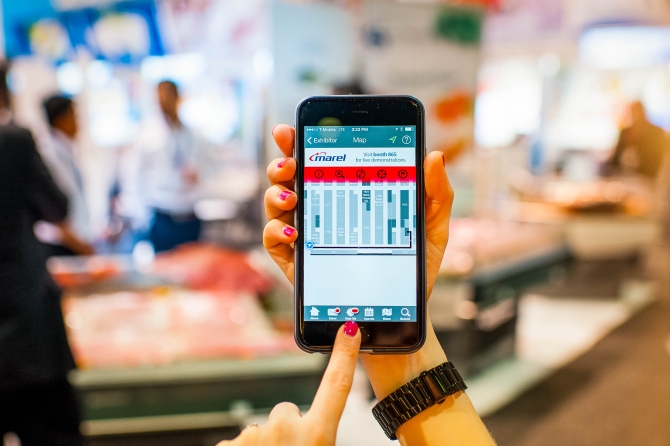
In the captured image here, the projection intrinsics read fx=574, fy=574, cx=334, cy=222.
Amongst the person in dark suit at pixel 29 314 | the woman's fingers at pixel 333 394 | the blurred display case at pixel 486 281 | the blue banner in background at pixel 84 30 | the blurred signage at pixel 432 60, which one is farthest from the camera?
the blue banner in background at pixel 84 30

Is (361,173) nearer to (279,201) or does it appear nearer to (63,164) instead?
(279,201)

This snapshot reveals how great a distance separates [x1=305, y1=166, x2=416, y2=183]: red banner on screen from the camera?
0.86 m

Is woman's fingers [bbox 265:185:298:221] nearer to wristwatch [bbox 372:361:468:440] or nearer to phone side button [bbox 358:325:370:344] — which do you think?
phone side button [bbox 358:325:370:344]

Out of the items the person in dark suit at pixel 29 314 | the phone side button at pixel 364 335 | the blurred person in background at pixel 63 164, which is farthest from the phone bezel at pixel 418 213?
the blurred person in background at pixel 63 164

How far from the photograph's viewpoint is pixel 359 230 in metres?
0.86

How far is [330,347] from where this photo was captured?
2.76ft

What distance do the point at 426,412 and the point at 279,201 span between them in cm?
39

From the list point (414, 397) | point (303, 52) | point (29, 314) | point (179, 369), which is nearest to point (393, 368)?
point (414, 397)

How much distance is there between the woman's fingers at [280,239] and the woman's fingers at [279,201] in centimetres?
2

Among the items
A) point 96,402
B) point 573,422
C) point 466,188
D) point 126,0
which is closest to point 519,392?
point 573,422

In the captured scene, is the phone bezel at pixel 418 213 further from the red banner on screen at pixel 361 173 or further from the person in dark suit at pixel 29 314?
the person in dark suit at pixel 29 314

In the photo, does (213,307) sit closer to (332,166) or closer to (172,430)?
(172,430)

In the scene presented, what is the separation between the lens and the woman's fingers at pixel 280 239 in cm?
81

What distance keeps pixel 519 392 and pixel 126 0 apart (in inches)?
203
